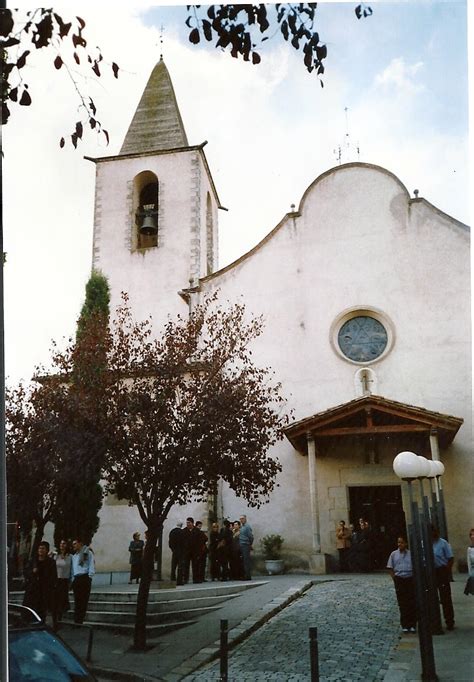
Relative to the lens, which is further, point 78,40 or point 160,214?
point 160,214

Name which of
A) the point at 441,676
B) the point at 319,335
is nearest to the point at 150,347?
the point at 319,335

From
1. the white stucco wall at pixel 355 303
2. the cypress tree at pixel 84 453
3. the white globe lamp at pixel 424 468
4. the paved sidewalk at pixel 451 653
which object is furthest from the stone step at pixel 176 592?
the white globe lamp at pixel 424 468

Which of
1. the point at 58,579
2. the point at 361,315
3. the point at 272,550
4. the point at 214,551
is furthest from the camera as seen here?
the point at 361,315

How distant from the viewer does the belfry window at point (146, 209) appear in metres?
10.6

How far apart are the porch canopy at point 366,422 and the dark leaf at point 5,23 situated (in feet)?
12.3

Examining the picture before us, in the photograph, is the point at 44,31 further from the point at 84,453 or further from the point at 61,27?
the point at 84,453

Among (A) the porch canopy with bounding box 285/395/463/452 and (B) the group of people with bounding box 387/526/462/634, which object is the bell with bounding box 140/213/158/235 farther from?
(B) the group of people with bounding box 387/526/462/634

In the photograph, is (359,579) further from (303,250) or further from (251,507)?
(303,250)

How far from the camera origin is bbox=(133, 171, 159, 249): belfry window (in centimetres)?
1059

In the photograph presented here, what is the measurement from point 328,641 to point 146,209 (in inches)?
316

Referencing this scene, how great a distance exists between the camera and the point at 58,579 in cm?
461

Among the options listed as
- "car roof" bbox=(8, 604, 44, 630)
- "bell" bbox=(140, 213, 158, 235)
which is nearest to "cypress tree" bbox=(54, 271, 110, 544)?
"car roof" bbox=(8, 604, 44, 630)

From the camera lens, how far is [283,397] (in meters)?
6.40

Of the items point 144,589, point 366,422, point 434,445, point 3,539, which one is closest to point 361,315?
point 366,422
